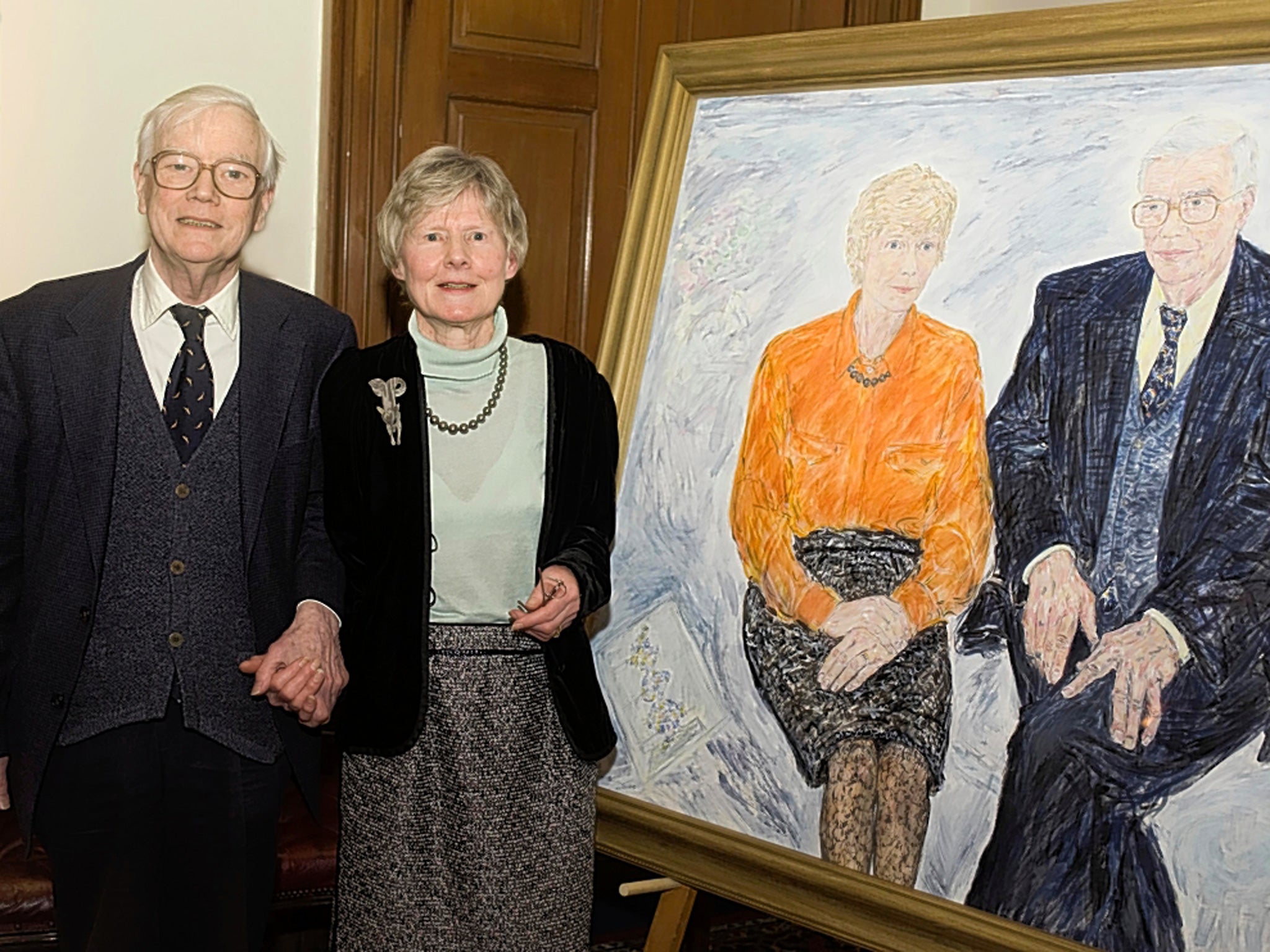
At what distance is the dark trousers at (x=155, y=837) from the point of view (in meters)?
1.93

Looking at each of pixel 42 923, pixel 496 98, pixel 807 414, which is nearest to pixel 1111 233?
pixel 807 414

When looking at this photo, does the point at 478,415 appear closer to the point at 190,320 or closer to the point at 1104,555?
the point at 190,320

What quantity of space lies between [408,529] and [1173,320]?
105 cm

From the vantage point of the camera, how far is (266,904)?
6.91 ft

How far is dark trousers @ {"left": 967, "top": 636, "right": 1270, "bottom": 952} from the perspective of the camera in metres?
1.81

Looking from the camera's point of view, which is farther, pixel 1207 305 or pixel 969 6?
pixel 969 6

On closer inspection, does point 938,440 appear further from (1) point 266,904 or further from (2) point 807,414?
(1) point 266,904

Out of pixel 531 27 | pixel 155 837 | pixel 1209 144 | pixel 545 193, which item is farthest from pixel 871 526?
pixel 531 27

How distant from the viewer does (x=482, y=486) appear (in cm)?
203

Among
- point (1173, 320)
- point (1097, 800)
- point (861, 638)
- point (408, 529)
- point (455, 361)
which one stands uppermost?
point (1173, 320)

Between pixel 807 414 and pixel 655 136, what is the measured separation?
0.64 meters

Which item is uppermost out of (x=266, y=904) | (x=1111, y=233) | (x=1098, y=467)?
(x=1111, y=233)

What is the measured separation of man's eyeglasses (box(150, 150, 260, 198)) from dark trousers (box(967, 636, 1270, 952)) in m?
1.22

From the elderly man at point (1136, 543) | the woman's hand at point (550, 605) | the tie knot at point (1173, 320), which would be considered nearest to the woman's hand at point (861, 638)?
the elderly man at point (1136, 543)
